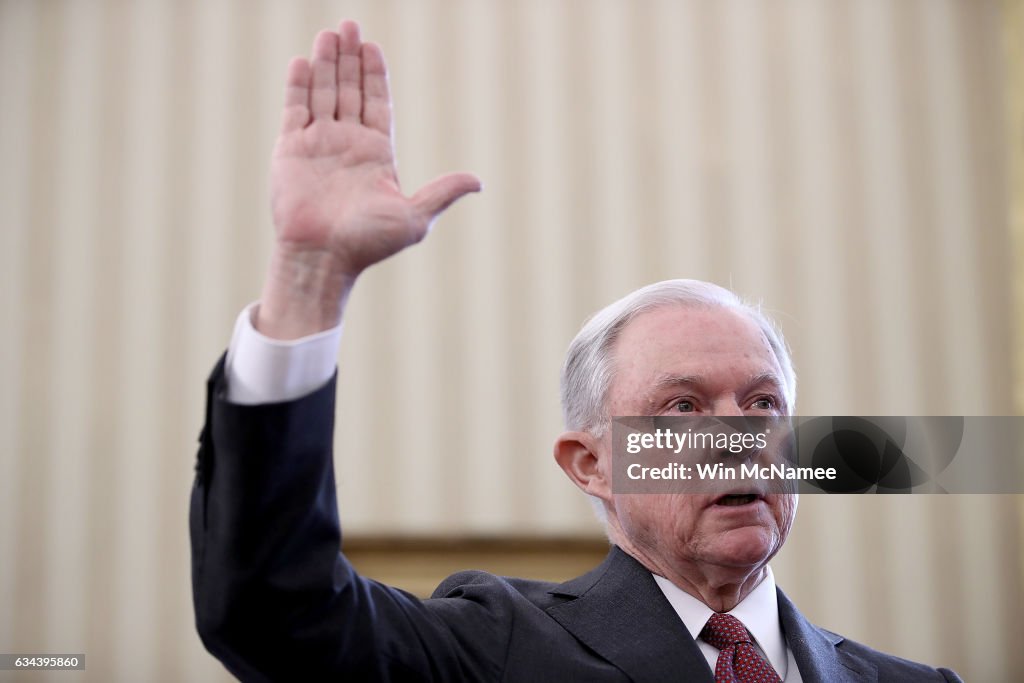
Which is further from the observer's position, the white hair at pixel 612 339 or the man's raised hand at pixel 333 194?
the white hair at pixel 612 339

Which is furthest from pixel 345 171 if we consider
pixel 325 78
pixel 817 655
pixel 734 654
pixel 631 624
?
pixel 817 655

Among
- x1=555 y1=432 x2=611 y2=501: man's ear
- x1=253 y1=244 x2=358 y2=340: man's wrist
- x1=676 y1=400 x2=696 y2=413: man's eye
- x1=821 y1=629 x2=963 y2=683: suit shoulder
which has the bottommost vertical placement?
x1=821 y1=629 x2=963 y2=683: suit shoulder

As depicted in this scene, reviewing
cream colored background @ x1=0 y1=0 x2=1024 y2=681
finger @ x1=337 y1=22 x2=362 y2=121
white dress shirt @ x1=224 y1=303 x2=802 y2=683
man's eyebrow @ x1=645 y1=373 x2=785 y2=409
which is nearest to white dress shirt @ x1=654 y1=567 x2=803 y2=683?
man's eyebrow @ x1=645 y1=373 x2=785 y2=409

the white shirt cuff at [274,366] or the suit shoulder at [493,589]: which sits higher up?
the white shirt cuff at [274,366]

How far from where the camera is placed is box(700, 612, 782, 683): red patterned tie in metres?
1.55

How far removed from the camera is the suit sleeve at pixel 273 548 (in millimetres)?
1195

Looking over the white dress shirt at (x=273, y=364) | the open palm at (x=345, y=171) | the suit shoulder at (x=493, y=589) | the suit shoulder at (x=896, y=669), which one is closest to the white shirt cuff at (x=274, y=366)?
the white dress shirt at (x=273, y=364)

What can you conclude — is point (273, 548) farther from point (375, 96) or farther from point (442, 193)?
point (375, 96)

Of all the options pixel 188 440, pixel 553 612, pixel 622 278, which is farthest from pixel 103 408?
pixel 553 612

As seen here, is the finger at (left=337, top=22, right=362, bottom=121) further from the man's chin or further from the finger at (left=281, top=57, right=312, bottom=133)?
the man's chin

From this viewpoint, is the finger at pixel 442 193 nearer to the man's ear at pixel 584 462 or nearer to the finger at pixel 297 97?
the finger at pixel 297 97

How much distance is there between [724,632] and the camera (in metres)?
1.61

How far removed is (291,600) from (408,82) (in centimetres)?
238

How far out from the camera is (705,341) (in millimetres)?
1719
